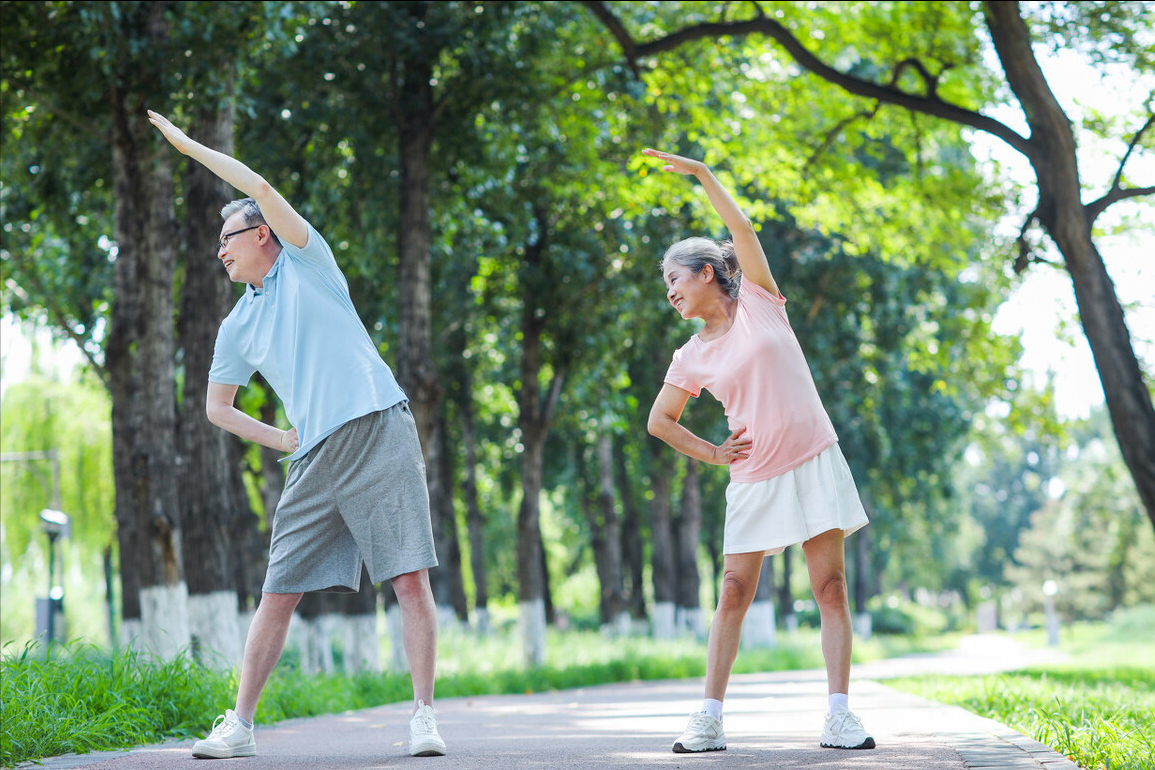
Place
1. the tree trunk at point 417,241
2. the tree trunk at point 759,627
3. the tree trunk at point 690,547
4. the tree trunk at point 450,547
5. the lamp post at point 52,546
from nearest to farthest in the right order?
the tree trunk at point 417,241, the lamp post at point 52,546, the tree trunk at point 450,547, the tree trunk at point 759,627, the tree trunk at point 690,547

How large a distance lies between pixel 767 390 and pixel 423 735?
1.85 m

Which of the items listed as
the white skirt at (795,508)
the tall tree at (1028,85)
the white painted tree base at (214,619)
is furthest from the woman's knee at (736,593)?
the tall tree at (1028,85)

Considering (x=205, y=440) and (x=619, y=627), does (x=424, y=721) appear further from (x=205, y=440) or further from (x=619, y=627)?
(x=619, y=627)

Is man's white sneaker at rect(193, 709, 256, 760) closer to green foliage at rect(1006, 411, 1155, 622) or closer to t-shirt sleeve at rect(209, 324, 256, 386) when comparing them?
t-shirt sleeve at rect(209, 324, 256, 386)

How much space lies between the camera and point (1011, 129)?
37.2 feet

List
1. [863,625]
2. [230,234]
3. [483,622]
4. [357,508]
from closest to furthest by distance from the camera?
1. [357,508]
2. [230,234]
3. [483,622]
4. [863,625]

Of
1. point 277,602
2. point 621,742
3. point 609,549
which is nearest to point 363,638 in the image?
point 621,742

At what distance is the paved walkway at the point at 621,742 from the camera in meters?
4.09

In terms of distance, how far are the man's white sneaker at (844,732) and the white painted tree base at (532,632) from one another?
1118cm

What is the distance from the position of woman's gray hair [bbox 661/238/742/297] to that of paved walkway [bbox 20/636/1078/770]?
188 cm

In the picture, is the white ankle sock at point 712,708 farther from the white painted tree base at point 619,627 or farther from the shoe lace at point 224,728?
the white painted tree base at point 619,627

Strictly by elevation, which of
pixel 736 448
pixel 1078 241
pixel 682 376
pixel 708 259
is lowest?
pixel 736 448

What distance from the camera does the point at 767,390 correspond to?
454cm

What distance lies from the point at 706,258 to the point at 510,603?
5103cm
